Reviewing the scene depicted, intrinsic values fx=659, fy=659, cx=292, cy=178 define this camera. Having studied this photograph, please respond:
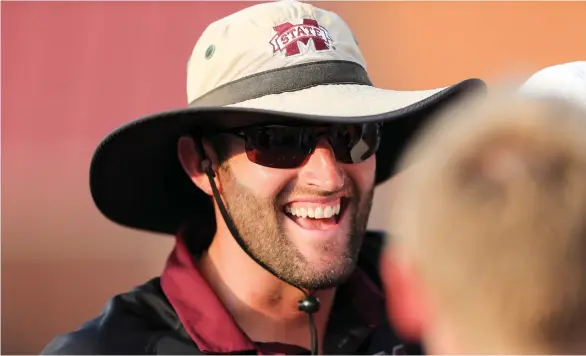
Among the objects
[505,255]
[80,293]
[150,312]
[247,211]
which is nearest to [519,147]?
[505,255]

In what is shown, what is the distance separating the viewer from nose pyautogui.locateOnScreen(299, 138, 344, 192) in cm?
187

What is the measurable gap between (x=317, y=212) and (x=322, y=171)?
0.41 ft

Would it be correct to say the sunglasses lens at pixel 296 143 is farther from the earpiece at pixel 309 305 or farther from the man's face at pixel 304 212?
the earpiece at pixel 309 305

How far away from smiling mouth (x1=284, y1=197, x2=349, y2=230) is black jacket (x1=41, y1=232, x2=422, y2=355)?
39 cm

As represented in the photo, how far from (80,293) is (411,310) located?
3.26m

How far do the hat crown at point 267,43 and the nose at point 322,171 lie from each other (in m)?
0.26

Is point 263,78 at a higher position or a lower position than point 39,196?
higher

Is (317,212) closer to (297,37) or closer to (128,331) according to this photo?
(297,37)

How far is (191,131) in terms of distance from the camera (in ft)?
6.88

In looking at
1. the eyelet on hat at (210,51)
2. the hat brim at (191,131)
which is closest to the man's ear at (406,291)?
the hat brim at (191,131)

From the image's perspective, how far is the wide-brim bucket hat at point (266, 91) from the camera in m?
1.81

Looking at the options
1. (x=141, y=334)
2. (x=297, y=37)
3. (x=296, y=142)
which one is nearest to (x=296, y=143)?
(x=296, y=142)

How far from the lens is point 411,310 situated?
96 centimetres

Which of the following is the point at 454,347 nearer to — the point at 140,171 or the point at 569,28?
the point at 140,171
